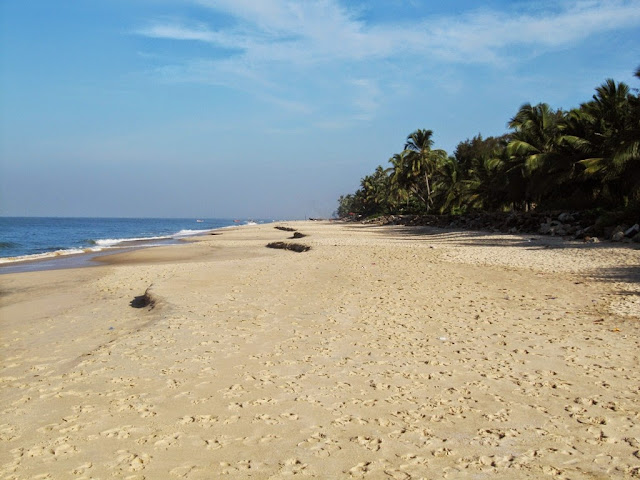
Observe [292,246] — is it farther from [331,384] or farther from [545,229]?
[331,384]

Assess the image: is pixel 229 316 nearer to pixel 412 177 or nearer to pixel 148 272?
pixel 148 272

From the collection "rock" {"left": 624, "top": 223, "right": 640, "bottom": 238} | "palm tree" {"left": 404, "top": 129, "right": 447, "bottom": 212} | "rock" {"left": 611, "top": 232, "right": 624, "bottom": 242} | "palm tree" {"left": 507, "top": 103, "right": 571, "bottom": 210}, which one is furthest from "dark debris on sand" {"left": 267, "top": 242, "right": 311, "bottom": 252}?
"palm tree" {"left": 404, "top": 129, "right": 447, "bottom": 212}

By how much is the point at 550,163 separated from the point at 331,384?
90.4 ft

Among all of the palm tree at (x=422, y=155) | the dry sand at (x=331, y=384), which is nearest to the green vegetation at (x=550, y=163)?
the palm tree at (x=422, y=155)

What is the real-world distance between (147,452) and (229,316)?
453 cm

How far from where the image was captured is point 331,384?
16.3ft

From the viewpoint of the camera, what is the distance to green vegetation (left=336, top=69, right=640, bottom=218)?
75.3ft

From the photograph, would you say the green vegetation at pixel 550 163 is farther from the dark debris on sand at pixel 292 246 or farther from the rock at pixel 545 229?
the dark debris on sand at pixel 292 246

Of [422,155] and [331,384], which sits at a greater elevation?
[422,155]

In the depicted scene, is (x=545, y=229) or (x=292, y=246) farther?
(x=545, y=229)

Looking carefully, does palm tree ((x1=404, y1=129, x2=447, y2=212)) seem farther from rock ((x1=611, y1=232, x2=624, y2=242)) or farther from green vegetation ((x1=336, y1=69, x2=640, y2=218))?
rock ((x1=611, y1=232, x2=624, y2=242))

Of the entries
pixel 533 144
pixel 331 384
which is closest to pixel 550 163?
pixel 533 144

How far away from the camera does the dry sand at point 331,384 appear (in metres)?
3.51

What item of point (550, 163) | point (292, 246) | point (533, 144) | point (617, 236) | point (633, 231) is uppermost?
point (533, 144)
